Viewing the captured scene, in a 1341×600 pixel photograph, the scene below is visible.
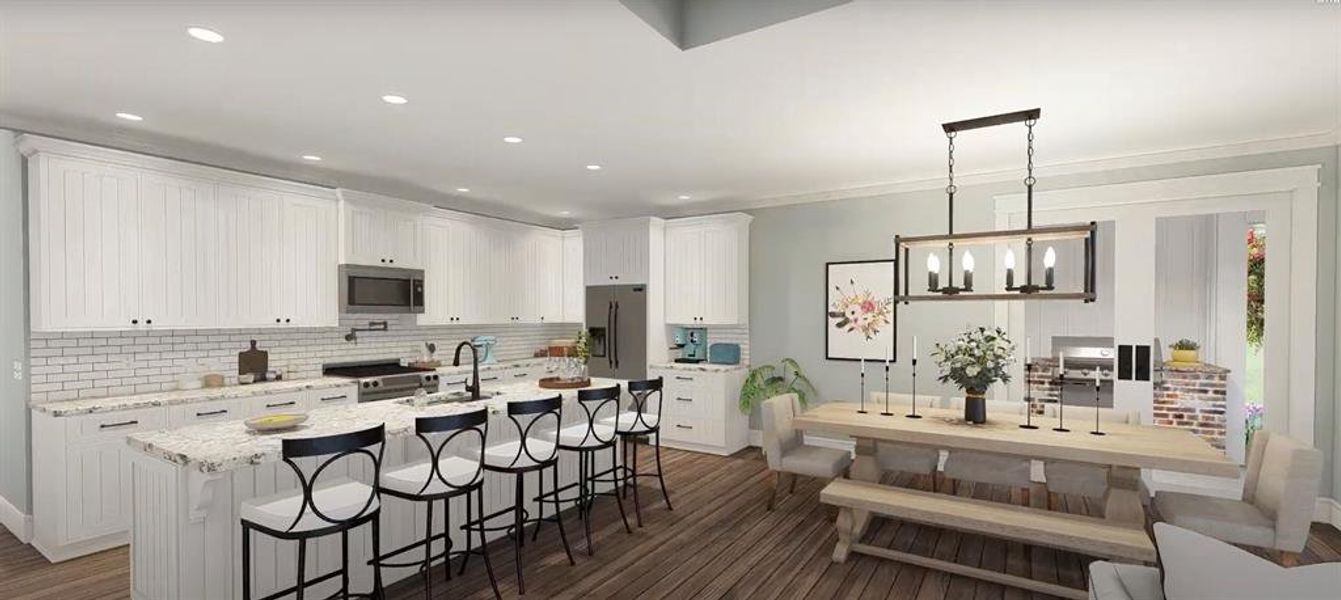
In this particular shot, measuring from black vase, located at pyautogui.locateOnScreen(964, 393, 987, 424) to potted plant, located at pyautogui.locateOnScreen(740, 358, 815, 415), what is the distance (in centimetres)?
221

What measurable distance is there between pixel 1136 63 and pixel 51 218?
6228mm

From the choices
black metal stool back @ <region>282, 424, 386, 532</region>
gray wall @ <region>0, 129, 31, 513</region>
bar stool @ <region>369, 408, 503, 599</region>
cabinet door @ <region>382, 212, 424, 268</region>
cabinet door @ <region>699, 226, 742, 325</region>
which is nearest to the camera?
black metal stool back @ <region>282, 424, 386, 532</region>

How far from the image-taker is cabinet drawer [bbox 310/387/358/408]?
191 inches

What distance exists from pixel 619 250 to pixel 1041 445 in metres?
4.76

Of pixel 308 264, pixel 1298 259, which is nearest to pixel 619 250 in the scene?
pixel 308 264

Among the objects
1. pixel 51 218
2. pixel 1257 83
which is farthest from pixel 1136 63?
pixel 51 218

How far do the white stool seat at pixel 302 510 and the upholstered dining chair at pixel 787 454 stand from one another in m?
2.72

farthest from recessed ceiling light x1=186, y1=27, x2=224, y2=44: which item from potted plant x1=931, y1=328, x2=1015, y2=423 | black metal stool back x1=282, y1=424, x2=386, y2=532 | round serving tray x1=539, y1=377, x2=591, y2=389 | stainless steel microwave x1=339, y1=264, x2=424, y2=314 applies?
potted plant x1=931, y1=328, x2=1015, y2=423

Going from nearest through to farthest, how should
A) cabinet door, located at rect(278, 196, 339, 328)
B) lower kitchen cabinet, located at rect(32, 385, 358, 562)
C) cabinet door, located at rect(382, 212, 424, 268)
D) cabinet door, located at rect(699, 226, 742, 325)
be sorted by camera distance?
lower kitchen cabinet, located at rect(32, 385, 358, 562)
cabinet door, located at rect(278, 196, 339, 328)
cabinet door, located at rect(382, 212, 424, 268)
cabinet door, located at rect(699, 226, 742, 325)

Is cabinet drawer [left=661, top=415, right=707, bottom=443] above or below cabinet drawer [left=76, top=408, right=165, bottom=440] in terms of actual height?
below

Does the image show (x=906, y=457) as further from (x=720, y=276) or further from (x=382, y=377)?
(x=382, y=377)

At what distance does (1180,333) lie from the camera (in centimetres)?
465

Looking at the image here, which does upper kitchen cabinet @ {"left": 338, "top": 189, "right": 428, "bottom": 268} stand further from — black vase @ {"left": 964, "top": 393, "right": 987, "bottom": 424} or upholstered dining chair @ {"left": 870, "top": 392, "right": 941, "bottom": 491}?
black vase @ {"left": 964, "top": 393, "right": 987, "bottom": 424}

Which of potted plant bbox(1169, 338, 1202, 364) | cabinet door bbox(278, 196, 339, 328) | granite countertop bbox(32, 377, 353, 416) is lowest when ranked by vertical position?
granite countertop bbox(32, 377, 353, 416)
